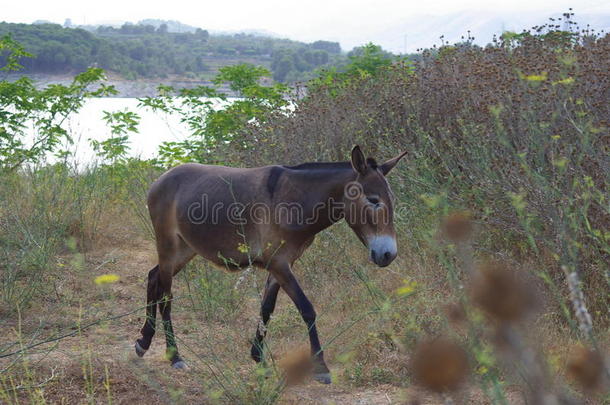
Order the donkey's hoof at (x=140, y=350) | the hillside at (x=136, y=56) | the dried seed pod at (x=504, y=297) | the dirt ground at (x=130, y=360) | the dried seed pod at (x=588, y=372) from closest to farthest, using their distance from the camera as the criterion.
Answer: the dried seed pod at (x=504, y=297) → the dried seed pod at (x=588, y=372) → the dirt ground at (x=130, y=360) → the donkey's hoof at (x=140, y=350) → the hillside at (x=136, y=56)

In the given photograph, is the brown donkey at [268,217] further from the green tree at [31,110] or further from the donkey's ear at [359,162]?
the green tree at [31,110]

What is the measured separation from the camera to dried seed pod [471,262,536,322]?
4.00 feet

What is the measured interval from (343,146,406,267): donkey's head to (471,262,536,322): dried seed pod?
3109 millimetres

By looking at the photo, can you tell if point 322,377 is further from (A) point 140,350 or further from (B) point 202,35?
(B) point 202,35

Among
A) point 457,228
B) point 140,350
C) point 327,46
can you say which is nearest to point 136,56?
point 327,46

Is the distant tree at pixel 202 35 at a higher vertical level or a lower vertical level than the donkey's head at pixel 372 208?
higher

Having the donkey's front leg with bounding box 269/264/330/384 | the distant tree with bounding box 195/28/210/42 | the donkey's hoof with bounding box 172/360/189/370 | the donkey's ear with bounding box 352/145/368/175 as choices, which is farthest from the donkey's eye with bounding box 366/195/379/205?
the distant tree with bounding box 195/28/210/42

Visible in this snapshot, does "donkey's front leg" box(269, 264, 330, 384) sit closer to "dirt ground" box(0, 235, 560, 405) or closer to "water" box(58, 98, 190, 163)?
"dirt ground" box(0, 235, 560, 405)

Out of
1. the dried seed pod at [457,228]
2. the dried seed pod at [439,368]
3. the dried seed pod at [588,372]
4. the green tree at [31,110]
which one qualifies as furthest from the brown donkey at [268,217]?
the green tree at [31,110]

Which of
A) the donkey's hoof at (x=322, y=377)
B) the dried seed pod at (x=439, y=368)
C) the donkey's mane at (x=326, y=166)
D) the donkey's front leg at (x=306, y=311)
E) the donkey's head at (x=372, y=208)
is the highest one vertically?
the dried seed pod at (x=439, y=368)

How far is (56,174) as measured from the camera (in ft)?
29.1

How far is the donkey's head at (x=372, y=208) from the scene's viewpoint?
4406mm

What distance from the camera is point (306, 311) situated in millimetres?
4695

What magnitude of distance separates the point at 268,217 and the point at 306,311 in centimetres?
70
